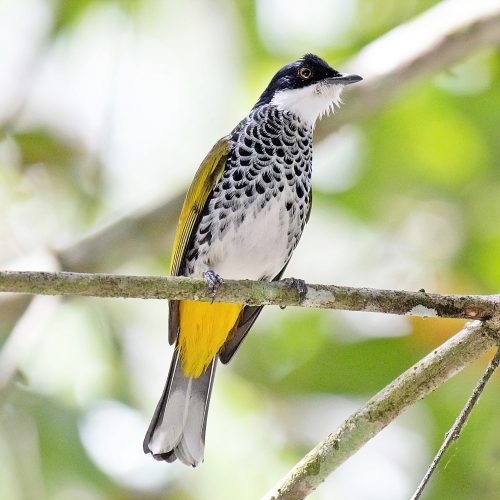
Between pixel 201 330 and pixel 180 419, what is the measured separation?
0.46 metres

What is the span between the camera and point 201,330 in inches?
188

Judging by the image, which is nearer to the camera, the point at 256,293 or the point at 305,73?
the point at 256,293

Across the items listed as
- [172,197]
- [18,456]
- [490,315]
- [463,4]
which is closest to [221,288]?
[490,315]

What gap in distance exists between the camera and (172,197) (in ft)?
17.5

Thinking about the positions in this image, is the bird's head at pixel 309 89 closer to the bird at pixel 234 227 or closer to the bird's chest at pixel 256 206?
the bird at pixel 234 227

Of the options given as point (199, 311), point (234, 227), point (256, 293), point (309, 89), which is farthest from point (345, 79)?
point (256, 293)

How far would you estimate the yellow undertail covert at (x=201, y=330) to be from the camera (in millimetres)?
4738

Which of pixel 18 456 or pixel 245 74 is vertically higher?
pixel 245 74

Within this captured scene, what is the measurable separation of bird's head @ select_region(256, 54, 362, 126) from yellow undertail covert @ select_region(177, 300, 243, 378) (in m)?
1.06

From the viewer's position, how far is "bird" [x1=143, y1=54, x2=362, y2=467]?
4523 mm

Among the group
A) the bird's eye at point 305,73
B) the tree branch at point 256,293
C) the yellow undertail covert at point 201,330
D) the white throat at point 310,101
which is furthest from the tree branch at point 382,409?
the bird's eye at point 305,73

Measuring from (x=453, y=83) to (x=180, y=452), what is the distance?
11.0 ft

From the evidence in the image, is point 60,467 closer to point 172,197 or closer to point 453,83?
point 172,197

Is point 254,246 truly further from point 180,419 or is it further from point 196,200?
point 180,419
